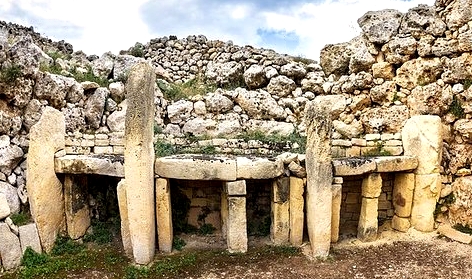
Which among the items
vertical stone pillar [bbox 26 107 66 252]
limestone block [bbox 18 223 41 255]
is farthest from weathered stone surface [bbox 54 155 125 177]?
limestone block [bbox 18 223 41 255]

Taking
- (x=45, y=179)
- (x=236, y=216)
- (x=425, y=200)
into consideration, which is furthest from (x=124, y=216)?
(x=425, y=200)

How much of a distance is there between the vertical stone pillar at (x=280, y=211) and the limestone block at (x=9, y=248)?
495cm

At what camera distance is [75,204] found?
8.12 m

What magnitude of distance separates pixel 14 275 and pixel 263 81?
7.73m

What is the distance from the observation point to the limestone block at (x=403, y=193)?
8.65 metres

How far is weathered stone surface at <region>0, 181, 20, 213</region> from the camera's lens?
778 centimetres

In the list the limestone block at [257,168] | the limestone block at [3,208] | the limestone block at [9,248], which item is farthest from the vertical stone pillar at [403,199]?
the limestone block at [3,208]

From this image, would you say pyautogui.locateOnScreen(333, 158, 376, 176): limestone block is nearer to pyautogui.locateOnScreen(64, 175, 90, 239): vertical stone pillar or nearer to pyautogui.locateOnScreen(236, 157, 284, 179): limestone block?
pyautogui.locateOnScreen(236, 157, 284, 179): limestone block

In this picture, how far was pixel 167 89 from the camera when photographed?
11.1 meters

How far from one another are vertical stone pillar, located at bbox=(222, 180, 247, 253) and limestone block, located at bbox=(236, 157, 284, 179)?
0.59ft

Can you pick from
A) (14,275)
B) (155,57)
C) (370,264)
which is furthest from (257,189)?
(155,57)

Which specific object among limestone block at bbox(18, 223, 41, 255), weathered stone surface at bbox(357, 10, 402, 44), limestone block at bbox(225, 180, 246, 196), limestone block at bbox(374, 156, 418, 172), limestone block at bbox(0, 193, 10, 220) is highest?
weathered stone surface at bbox(357, 10, 402, 44)

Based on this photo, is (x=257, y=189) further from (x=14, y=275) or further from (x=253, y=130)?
(x=14, y=275)

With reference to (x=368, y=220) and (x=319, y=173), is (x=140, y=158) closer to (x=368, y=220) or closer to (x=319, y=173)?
(x=319, y=173)
